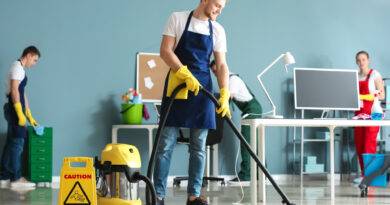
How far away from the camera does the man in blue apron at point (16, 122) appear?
596 centimetres

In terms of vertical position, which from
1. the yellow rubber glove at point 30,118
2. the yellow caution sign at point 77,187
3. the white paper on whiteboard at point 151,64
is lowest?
the yellow caution sign at point 77,187

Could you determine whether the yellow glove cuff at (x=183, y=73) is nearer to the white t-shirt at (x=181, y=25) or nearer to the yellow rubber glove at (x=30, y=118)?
the white t-shirt at (x=181, y=25)

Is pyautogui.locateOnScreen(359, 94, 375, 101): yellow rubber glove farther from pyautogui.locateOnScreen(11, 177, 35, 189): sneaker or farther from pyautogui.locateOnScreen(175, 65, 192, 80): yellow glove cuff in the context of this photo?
pyautogui.locateOnScreen(175, 65, 192, 80): yellow glove cuff

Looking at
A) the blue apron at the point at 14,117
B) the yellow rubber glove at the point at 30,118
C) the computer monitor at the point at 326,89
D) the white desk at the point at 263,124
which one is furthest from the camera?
the yellow rubber glove at the point at 30,118

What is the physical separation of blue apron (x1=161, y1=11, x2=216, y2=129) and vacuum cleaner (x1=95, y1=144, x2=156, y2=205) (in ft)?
2.31

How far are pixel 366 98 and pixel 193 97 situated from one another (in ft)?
12.5

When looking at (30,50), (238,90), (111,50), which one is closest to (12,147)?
(30,50)

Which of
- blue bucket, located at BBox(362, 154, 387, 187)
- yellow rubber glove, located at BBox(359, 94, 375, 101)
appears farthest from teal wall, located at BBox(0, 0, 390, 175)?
blue bucket, located at BBox(362, 154, 387, 187)

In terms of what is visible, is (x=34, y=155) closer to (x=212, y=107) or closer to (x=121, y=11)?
(x=121, y=11)

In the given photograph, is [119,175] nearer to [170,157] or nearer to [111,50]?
[170,157]

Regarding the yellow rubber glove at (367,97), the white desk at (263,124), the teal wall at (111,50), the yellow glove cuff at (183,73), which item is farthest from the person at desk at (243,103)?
the yellow glove cuff at (183,73)

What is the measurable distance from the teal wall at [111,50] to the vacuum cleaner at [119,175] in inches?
155

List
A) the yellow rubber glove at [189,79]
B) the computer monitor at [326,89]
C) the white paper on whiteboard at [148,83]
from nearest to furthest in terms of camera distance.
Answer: the yellow rubber glove at [189,79] < the computer monitor at [326,89] < the white paper on whiteboard at [148,83]

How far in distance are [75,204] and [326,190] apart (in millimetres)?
3876
